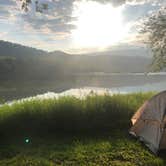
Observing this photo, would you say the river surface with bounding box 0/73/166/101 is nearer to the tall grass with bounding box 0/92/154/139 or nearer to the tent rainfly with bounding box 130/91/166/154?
the tall grass with bounding box 0/92/154/139

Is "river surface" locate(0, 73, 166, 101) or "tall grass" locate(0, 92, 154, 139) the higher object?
"tall grass" locate(0, 92, 154, 139)

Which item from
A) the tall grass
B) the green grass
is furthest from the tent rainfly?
the tall grass

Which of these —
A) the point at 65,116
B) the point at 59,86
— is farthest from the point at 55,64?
the point at 65,116

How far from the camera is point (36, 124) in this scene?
1074 cm

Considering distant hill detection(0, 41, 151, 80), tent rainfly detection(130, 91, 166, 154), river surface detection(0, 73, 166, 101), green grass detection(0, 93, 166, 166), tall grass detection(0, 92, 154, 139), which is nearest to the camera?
green grass detection(0, 93, 166, 166)

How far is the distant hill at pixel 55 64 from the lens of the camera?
78.8 m

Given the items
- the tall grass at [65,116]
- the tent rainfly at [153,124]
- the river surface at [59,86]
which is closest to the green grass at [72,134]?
the tall grass at [65,116]

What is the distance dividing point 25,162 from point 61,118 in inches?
141

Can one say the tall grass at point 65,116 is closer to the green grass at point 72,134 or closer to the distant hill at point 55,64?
the green grass at point 72,134

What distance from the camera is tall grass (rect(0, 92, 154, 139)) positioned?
34.6 feet

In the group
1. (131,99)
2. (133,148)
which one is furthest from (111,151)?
(131,99)

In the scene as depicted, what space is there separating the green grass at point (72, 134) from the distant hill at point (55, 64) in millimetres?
26959

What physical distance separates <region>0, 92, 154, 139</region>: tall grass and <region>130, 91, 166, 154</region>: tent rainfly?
1.30 m

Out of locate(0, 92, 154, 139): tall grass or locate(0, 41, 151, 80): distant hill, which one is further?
locate(0, 41, 151, 80): distant hill
